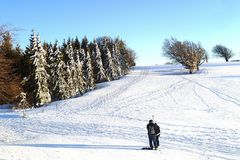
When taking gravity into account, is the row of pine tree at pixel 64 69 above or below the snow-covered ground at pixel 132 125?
above

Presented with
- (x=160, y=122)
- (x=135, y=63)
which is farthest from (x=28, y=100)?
(x=135, y=63)

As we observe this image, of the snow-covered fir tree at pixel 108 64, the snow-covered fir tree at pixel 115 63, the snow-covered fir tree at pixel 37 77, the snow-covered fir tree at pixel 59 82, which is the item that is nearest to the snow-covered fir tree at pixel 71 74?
the snow-covered fir tree at pixel 59 82

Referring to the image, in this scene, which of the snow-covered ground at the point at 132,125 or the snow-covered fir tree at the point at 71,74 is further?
the snow-covered fir tree at the point at 71,74

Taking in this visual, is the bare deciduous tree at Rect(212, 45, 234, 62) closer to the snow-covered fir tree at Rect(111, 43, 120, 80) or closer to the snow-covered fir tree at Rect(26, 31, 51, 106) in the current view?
the snow-covered fir tree at Rect(111, 43, 120, 80)

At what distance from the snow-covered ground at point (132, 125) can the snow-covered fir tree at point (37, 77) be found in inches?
258

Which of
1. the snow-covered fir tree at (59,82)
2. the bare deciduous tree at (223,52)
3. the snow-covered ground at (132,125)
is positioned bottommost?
the snow-covered ground at (132,125)

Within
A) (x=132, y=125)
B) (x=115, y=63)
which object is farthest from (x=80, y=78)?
(x=132, y=125)

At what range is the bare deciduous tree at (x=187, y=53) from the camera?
8161 centimetres

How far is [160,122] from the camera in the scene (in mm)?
33969

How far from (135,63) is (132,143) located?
306ft

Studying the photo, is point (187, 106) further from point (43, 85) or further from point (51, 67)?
point (51, 67)

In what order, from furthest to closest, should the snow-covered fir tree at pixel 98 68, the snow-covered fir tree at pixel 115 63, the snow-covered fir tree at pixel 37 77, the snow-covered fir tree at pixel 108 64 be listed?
1. the snow-covered fir tree at pixel 115 63
2. the snow-covered fir tree at pixel 108 64
3. the snow-covered fir tree at pixel 98 68
4. the snow-covered fir tree at pixel 37 77

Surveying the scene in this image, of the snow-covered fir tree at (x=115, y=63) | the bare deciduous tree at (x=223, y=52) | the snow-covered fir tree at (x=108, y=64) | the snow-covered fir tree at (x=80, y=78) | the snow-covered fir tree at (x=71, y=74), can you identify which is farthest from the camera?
the bare deciduous tree at (x=223, y=52)

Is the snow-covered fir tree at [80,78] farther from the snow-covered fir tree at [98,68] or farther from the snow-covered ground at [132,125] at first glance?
the snow-covered ground at [132,125]
